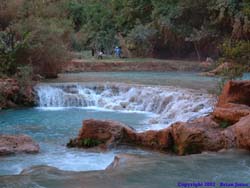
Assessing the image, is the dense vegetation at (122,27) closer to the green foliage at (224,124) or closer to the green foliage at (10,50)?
the green foliage at (10,50)

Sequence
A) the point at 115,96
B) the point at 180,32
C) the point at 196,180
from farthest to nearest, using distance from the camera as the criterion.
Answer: the point at 180,32 < the point at 115,96 < the point at 196,180

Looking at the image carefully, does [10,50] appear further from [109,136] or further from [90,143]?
[109,136]

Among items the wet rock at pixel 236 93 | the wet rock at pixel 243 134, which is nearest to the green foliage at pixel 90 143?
the wet rock at pixel 236 93

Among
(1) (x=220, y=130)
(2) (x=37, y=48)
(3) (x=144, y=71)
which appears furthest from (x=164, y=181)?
(3) (x=144, y=71)

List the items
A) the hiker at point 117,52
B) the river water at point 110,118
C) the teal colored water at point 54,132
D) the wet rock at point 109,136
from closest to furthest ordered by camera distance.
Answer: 1. the river water at point 110,118
2. the teal colored water at point 54,132
3. the wet rock at point 109,136
4. the hiker at point 117,52

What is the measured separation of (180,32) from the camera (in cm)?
3347

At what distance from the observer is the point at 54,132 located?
13.3 metres

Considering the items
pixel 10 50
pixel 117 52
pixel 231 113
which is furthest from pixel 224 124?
pixel 117 52

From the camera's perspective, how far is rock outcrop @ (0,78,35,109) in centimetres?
1773

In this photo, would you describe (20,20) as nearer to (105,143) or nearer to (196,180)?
(105,143)

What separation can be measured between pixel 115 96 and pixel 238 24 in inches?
537

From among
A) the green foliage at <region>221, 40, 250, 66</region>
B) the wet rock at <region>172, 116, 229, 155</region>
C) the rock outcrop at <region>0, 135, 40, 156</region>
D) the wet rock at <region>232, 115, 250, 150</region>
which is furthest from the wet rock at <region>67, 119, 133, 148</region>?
the green foliage at <region>221, 40, 250, 66</region>

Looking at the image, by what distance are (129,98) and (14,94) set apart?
4041 millimetres

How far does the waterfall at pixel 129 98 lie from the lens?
53.3ft
